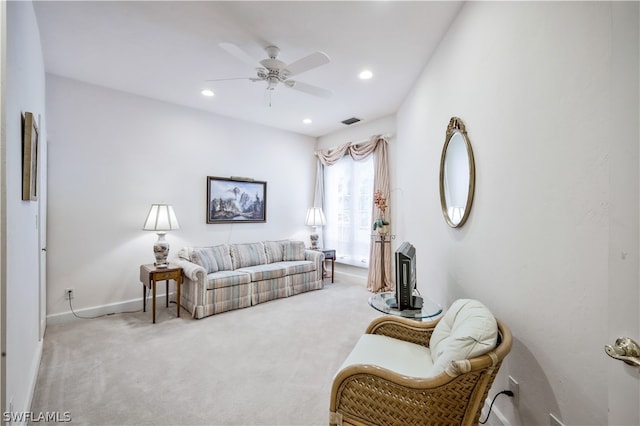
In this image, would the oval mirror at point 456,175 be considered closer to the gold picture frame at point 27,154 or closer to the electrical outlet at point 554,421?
the electrical outlet at point 554,421

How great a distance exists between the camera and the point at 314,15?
88.6 inches

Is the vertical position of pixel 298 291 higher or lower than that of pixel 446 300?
lower

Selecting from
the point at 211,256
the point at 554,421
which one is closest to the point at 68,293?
the point at 211,256

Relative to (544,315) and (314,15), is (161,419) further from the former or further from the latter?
(314,15)

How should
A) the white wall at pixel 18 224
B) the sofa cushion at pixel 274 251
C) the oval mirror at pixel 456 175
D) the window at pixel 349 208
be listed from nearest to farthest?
the white wall at pixel 18 224, the oval mirror at pixel 456 175, the sofa cushion at pixel 274 251, the window at pixel 349 208

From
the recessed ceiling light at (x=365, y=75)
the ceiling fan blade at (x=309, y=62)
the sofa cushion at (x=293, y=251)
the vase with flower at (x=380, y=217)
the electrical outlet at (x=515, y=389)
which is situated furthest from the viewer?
the sofa cushion at (x=293, y=251)

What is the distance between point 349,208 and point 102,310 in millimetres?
3961

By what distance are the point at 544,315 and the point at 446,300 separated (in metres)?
1.26

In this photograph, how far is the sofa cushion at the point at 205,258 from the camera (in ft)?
12.7

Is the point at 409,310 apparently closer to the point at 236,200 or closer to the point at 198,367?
the point at 198,367

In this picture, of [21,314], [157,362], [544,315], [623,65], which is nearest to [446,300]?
[544,315]

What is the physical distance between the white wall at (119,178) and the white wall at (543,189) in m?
3.64

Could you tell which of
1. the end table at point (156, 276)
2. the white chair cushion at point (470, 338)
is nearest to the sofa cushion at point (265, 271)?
the end table at point (156, 276)

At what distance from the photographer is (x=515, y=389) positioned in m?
1.48
